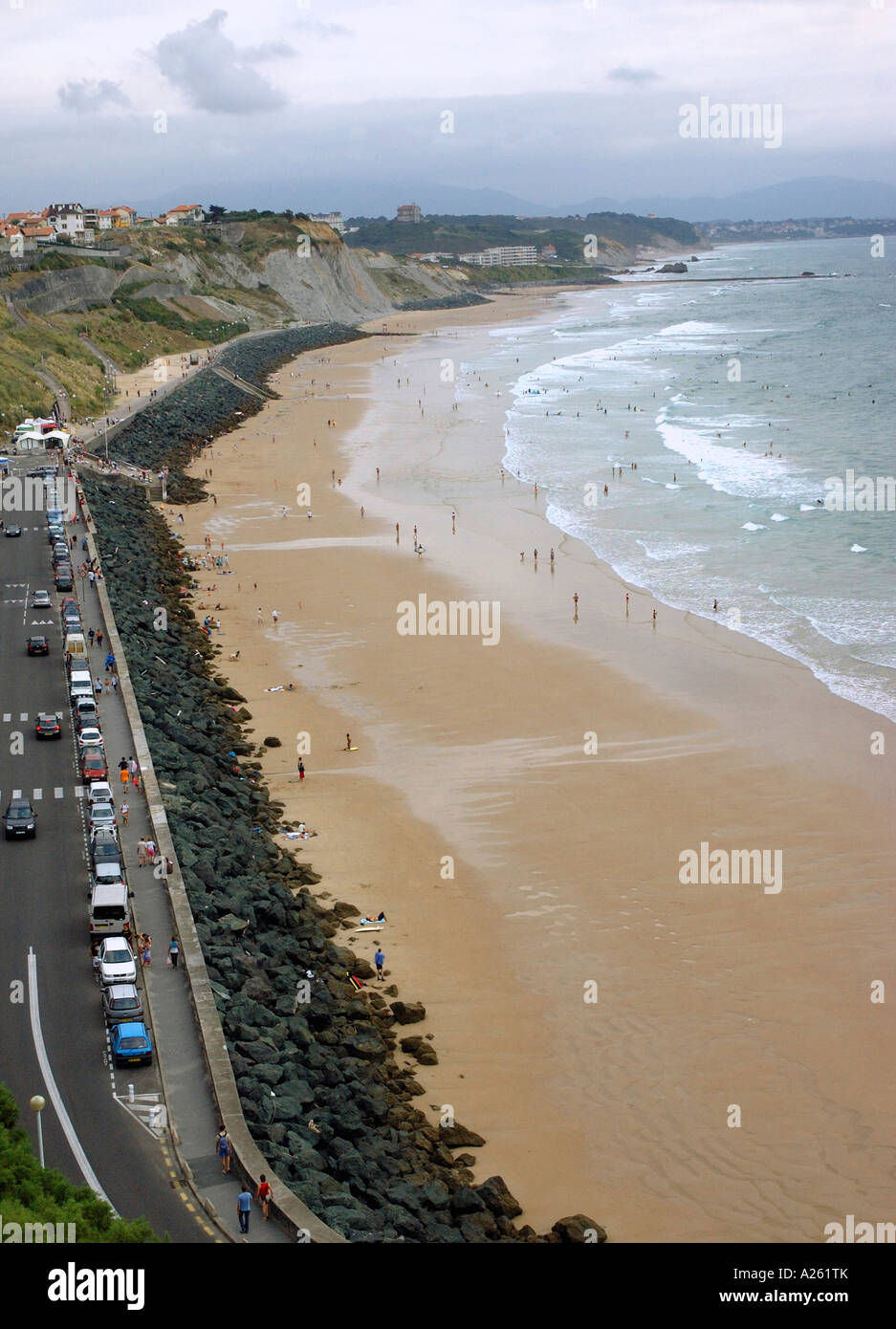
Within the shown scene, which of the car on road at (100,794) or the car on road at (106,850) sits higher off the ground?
the car on road at (100,794)

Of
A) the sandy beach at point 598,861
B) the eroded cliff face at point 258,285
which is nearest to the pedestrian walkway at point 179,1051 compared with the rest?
the sandy beach at point 598,861

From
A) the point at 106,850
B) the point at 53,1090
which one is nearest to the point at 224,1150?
the point at 53,1090

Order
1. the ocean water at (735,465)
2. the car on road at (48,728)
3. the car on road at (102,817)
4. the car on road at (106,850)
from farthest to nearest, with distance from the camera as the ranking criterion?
1. the ocean water at (735,465)
2. the car on road at (48,728)
3. the car on road at (102,817)
4. the car on road at (106,850)

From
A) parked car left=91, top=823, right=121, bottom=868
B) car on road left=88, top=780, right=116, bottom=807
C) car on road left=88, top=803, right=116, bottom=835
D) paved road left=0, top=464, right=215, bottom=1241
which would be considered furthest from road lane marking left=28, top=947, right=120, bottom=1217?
car on road left=88, top=780, right=116, bottom=807

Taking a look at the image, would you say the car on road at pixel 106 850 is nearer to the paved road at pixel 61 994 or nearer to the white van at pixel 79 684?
the paved road at pixel 61 994

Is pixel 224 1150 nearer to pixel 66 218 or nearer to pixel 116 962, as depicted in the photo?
pixel 116 962

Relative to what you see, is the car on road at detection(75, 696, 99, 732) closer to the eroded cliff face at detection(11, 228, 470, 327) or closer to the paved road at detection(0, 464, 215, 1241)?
the paved road at detection(0, 464, 215, 1241)
